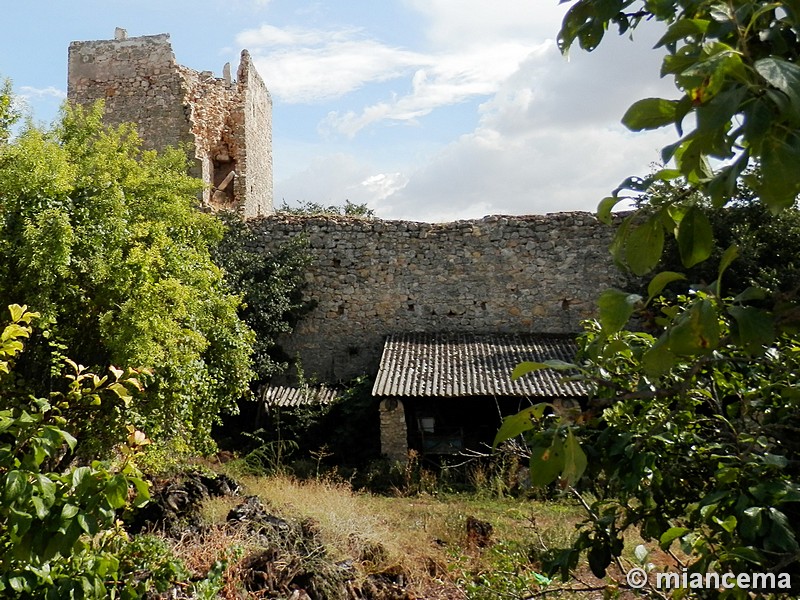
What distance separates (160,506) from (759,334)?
6.84m

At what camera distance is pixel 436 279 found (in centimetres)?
1372

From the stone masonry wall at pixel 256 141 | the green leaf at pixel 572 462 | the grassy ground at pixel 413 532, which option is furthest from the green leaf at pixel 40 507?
the stone masonry wall at pixel 256 141

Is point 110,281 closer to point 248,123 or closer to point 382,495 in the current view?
point 382,495

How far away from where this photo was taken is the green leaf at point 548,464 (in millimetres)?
1239

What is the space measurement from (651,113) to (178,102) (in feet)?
46.2

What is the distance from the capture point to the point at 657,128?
0.98 meters

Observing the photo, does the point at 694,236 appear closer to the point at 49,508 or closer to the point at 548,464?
the point at 548,464

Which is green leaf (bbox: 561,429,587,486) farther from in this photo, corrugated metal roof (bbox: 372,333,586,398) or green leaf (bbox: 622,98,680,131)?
corrugated metal roof (bbox: 372,333,586,398)

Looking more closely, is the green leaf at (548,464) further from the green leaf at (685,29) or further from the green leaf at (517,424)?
the green leaf at (685,29)

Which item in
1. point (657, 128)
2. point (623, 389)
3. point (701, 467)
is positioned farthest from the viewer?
point (623, 389)

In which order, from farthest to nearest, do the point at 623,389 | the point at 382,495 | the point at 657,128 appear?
the point at 382,495
the point at 623,389
the point at 657,128

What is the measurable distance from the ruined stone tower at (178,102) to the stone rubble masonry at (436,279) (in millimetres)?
1414

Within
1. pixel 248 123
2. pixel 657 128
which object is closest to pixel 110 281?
pixel 657 128

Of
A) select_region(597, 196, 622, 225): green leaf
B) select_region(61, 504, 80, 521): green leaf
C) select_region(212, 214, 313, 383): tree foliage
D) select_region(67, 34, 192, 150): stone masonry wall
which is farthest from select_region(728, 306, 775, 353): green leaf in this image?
select_region(67, 34, 192, 150): stone masonry wall
